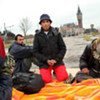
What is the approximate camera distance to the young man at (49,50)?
352 inches

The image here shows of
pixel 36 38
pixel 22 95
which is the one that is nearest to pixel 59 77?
pixel 36 38

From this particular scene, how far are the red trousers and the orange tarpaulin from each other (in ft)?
2.65

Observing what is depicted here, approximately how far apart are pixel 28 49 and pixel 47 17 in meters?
1.49

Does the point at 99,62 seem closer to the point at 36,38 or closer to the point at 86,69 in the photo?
the point at 86,69

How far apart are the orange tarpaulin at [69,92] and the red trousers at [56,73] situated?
2.65 feet

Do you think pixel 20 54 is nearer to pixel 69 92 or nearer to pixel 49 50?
pixel 49 50

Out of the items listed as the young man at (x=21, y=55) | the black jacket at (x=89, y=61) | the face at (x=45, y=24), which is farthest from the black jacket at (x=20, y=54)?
the black jacket at (x=89, y=61)

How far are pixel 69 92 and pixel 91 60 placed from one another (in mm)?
1491

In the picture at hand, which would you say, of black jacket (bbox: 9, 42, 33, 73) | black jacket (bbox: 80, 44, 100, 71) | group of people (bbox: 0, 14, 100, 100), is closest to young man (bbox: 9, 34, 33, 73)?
black jacket (bbox: 9, 42, 33, 73)

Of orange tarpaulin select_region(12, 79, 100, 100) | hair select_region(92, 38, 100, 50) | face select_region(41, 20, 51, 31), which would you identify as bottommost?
orange tarpaulin select_region(12, 79, 100, 100)

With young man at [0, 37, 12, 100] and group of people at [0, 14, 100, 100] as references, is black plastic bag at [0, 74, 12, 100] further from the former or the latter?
group of people at [0, 14, 100, 100]

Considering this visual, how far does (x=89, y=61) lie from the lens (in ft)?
28.1

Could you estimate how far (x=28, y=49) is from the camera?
33.5 ft

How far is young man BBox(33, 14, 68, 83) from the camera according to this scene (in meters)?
8.94
